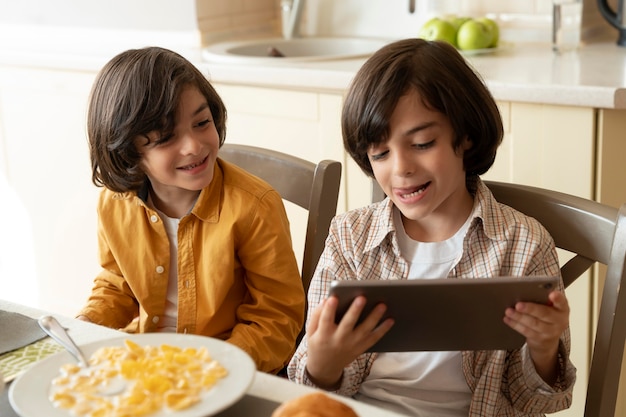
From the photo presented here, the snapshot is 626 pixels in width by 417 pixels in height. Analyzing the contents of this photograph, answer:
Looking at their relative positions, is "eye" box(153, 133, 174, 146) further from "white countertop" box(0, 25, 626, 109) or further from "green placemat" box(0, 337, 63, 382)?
"white countertop" box(0, 25, 626, 109)

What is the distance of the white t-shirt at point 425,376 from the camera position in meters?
1.20

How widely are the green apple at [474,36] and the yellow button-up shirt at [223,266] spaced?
1002 millimetres

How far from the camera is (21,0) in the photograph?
3012mm

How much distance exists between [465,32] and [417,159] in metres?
1.17

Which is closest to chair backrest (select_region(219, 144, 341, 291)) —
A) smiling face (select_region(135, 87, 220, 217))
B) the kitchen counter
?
smiling face (select_region(135, 87, 220, 217))

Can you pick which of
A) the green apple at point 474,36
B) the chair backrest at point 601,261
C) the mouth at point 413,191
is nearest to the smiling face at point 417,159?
the mouth at point 413,191

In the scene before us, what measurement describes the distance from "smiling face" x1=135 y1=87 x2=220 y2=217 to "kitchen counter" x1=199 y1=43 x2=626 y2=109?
723mm

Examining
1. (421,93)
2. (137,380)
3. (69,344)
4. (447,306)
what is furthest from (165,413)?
(421,93)

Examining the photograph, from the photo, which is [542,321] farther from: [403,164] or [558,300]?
[403,164]

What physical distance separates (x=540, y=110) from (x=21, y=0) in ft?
6.29

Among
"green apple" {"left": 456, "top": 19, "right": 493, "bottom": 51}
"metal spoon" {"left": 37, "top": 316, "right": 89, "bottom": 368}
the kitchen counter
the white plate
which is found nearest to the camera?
the white plate

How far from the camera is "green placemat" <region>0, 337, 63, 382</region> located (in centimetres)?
101

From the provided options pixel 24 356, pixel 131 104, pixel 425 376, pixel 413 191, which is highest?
pixel 131 104

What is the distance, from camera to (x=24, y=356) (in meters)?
1.05
